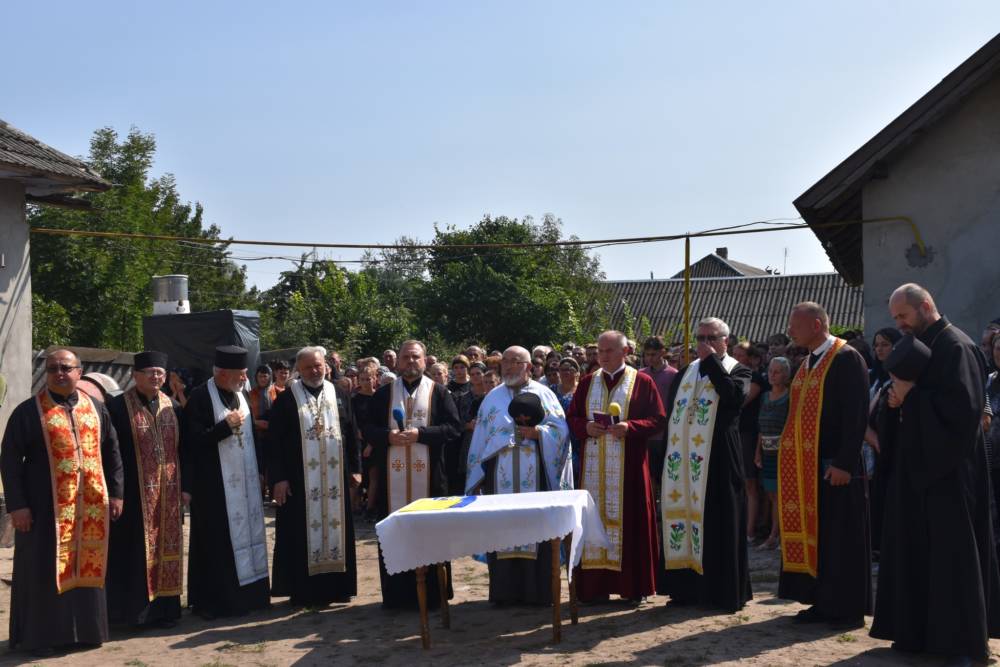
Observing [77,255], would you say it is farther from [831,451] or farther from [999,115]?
[831,451]

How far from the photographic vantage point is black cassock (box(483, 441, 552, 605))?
780cm

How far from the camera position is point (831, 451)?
6945 millimetres

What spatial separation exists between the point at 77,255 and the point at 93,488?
2321 cm

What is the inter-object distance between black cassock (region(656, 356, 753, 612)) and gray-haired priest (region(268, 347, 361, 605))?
96.4 inches

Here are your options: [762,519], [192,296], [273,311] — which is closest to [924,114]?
[762,519]

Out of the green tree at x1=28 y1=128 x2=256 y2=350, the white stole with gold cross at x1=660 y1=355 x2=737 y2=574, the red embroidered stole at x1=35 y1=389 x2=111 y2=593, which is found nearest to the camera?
the red embroidered stole at x1=35 y1=389 x2=111 y2=593

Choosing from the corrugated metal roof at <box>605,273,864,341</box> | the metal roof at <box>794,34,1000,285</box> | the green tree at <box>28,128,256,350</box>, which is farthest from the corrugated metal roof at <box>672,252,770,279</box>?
the metal roof at <box>794,34,1000,285</box>

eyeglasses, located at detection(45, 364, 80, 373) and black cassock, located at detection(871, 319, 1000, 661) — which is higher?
eyeglasses, located at detection(45, 364, 80, 373)

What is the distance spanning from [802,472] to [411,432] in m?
2.88

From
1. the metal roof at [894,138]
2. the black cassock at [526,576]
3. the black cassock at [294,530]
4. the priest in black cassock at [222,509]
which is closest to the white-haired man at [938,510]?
the black cassock at [526,576]

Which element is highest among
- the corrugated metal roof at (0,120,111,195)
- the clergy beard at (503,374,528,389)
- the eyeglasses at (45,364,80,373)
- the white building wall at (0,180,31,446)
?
the corrugated metal roof at (0,120,111,195)

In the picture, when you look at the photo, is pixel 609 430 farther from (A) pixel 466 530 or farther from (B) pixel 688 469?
(A) pixel 466 530

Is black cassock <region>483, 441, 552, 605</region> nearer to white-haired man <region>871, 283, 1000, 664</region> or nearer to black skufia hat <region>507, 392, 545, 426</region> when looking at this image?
black skufia hat <region>507, 392, 545, 426</region>

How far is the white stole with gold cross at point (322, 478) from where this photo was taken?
8.30 metres
